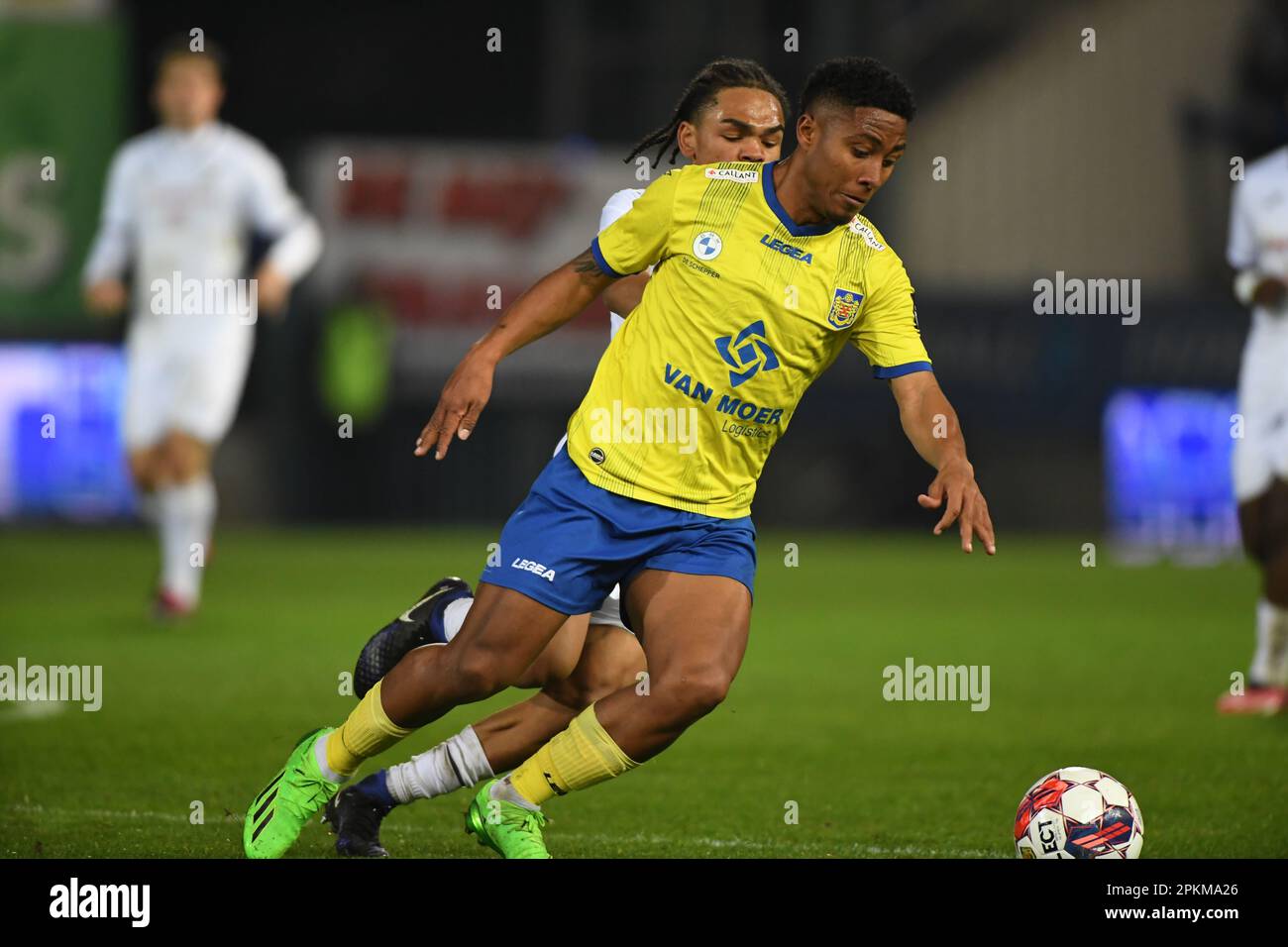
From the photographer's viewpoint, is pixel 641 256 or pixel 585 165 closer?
pixel 641 256

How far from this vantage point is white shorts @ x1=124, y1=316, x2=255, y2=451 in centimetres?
1063

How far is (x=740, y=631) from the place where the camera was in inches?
189

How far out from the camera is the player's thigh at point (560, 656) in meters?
5.24

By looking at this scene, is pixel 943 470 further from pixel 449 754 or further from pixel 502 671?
pixel 449 754

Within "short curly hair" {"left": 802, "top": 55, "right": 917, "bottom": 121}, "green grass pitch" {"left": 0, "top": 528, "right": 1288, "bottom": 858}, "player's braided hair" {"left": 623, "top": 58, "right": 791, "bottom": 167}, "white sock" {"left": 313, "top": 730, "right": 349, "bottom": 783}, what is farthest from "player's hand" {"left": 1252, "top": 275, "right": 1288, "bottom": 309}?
"white sock" {"left": 313, "top": 730, "right": 349, "bottom": 783}

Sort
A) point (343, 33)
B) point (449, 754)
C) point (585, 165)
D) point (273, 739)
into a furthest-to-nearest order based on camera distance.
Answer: point (343, 33)
point (585, 165)
point (273, 739)
point (449, 754)

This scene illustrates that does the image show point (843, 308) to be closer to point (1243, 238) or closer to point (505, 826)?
point (505, 826)

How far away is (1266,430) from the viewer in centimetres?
838

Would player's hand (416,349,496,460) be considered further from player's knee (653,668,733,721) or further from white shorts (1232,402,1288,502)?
white shorts (1232,402,1288,502)

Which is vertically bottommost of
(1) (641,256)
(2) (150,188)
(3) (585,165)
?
(1) (641,256)

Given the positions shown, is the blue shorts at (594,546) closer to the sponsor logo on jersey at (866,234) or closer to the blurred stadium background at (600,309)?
the sponsor logo on jersey at (866,234)

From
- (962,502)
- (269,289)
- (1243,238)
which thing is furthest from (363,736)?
(269,289)
